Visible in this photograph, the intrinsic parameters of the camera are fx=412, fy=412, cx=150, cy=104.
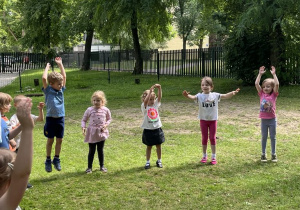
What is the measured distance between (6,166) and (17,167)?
0.19 ft

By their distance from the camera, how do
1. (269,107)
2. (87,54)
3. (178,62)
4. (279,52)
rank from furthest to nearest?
1. (87,54)
2. (178,62)
3. (279,52)
4. (269,107)

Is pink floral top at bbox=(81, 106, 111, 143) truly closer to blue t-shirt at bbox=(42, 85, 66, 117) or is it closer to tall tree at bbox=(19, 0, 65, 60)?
blue t-shirt at bbox=(42, 85, 66, 117)

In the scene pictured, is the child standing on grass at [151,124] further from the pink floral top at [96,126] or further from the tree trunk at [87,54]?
the tree trunk at [87,54]

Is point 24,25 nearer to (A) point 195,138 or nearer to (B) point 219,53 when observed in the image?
(B) point 219,53

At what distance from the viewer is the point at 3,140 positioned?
14.2 ft

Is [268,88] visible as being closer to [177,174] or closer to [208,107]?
[208,107]

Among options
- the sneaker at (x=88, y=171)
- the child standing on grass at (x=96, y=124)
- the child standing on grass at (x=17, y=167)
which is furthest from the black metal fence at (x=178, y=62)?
the child standing on grass at (x=17, y=167)

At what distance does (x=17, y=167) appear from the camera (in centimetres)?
213

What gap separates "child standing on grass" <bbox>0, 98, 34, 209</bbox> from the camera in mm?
2137

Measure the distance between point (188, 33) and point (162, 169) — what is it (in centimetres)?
4342

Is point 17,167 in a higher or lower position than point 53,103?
lower

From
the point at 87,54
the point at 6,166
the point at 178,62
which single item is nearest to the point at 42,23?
the point at 87,54

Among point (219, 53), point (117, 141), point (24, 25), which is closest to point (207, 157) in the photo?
point (117, 141)

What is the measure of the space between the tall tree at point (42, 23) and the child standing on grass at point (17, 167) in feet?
91.2
